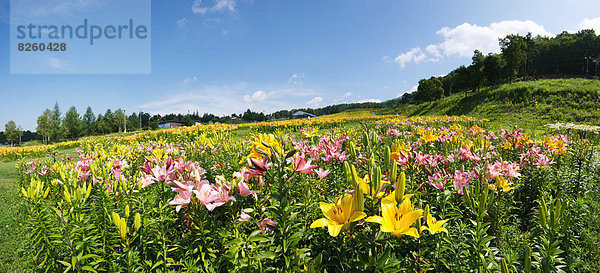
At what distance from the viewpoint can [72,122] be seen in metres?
47.0

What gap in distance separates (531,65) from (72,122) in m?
103

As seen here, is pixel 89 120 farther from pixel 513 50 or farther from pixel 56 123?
pixel 513 50

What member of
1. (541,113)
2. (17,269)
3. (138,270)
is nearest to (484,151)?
(138,270)

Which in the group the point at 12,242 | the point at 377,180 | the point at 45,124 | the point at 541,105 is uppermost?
the point at 45,124

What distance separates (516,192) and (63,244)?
4.11 meters

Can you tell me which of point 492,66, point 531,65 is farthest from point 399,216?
point 531,65

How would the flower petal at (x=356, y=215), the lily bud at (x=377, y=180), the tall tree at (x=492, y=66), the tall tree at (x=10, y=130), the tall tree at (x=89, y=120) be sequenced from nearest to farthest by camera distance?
1. the flower petal at (x=356, y=215)
2. the lily bud at (x=377, y=180)
3. the tall tree at (x=492, y=66)
4. the tall tree at (x=10, y=130)
5. the tall tree at (x=89, y=120)

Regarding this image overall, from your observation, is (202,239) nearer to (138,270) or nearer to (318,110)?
(138,270)

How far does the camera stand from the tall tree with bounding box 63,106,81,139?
153 ft

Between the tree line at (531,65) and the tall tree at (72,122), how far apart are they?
67.9 meters

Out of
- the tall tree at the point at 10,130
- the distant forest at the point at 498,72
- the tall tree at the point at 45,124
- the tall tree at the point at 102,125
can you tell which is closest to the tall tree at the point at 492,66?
the distant forest at the point at 498,72

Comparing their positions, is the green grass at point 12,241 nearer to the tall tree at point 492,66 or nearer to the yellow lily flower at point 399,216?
the yellow lily flower at point 399,216

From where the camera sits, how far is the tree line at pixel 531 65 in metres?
30.1

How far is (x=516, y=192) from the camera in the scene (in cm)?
265
